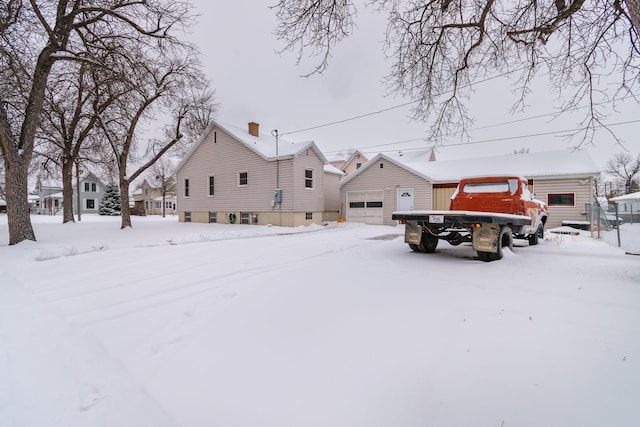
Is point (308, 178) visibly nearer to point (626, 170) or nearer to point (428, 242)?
point (428, 242)

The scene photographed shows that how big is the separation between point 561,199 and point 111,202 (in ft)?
150

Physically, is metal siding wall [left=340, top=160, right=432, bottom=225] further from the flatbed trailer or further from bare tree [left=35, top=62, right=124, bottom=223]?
bare tree [left=35, top=62, right=124, bottom=223]

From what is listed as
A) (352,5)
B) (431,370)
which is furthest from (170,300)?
(352,5)

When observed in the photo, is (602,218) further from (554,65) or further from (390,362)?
(390,362)

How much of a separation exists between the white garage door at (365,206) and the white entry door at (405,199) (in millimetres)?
1205

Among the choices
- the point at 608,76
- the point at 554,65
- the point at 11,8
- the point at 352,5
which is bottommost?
the point at 608,76

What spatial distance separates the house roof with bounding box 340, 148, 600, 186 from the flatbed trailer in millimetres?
10709

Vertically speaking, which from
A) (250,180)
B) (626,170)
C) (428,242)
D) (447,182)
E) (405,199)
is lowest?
(428,242)

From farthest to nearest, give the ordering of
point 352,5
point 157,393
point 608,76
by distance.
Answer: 1. point 608,76
2. point 352,5
3. point 157,393

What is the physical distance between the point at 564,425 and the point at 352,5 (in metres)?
6.49

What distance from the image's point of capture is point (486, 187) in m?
8.20

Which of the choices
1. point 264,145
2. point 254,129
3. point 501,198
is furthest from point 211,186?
point 501,198

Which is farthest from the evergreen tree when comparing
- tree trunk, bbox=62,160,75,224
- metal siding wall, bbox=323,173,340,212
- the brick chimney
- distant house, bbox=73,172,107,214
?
metal siding wall, bbox=323,173,340,212

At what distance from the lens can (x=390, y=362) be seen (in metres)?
2.26
